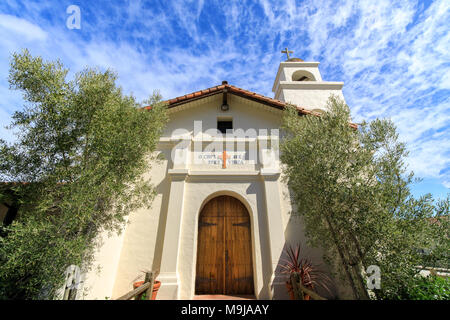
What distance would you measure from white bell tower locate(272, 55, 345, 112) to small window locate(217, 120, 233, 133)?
4175 millimetres

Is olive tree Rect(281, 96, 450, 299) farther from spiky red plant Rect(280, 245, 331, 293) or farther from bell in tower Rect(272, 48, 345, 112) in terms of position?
bell in tower Rect(272, 48, 345, 112)

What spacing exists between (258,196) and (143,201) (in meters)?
3.89

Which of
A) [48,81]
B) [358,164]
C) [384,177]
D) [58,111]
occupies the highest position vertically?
[48,81]

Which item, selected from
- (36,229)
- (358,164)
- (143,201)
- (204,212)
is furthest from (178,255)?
(358,164)

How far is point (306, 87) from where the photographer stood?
1145cm

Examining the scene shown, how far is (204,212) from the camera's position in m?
6.79

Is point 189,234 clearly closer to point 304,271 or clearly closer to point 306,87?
point 304,271

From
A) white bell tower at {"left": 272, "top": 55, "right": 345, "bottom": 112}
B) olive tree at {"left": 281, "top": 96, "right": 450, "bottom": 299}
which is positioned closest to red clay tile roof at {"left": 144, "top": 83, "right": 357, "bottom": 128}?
white bell tower at {"left": 272, "top": 55, "right": 345, "bottom": 112}

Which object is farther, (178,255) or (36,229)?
(178,255)

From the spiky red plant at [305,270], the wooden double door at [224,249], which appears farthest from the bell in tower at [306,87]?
the spiky red plant at [305,270]

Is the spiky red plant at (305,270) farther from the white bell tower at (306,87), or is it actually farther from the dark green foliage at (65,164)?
the white bell tower at (306,87)

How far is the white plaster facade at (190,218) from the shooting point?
17.5 feet

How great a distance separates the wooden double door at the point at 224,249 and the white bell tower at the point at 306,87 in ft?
23.7
